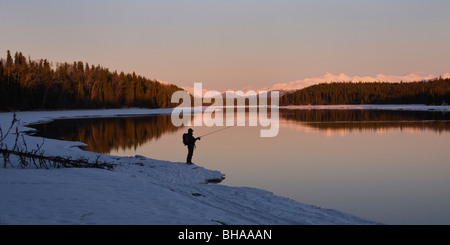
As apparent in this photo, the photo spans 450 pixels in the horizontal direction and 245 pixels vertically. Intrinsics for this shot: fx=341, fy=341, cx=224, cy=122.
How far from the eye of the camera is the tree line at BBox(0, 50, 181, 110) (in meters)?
71.5

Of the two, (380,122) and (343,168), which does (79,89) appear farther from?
(343,168)

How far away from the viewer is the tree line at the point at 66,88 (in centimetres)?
7150

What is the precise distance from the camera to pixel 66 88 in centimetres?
9081

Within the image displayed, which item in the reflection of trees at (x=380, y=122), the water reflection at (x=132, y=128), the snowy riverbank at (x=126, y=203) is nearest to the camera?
the snowy riverbank at (x=126, y=203)

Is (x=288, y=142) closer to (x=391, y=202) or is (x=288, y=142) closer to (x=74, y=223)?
(x=391, y=202)

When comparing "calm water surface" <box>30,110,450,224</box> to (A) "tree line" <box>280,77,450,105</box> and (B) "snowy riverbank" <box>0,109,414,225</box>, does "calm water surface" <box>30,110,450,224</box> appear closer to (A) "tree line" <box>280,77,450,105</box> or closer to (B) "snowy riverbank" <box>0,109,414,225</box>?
(B) "snowy riverbank" <box>0,109,414,225</box>

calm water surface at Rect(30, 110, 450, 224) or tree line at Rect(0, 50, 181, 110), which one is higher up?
tree line at Rect(0, 50, 181, 110)

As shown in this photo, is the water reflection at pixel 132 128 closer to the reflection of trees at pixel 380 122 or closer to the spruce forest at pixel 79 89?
the reflection of trees at pixel 380 122

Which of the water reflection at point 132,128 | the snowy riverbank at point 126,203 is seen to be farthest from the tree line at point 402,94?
the snowy riverbank at point 126,203

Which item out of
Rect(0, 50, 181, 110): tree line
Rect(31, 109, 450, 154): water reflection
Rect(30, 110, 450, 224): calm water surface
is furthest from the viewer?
Rect(0, 50, 181, 110): tree line

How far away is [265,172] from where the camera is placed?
15.1m

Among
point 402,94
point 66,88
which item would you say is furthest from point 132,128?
point 402,94

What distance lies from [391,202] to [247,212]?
4.92 metres

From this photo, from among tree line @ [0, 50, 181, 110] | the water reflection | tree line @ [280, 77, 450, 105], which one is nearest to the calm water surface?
the water reflection
